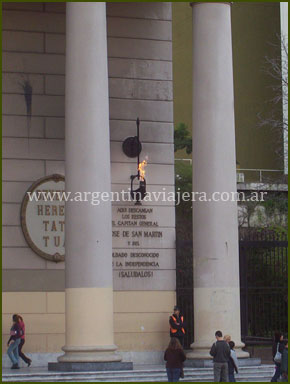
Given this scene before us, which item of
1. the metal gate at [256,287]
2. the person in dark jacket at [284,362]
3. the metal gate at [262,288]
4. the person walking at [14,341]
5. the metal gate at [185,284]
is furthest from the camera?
the metal gate at [262,288]

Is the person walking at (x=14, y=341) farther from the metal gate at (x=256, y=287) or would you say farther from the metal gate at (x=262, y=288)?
the metal gate at (x=262, y=288)

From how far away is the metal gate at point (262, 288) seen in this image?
Result: 31.6 meters

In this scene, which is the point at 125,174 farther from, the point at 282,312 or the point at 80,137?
the point at 282,312

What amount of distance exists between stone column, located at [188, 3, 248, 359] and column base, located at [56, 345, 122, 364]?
3.19m

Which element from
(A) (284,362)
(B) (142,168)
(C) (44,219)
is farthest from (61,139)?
(A) (284,362)

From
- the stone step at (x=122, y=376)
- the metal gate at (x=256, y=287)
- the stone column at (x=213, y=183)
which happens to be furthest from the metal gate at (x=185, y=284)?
the stone step at (x=122, y=376)

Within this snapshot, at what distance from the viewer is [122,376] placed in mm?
24422

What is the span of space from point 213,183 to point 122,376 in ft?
20.1

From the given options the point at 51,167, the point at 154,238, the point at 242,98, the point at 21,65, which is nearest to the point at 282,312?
the point at 154,238

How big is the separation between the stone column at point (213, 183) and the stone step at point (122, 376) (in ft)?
5.58

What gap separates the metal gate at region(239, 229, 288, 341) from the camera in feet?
104

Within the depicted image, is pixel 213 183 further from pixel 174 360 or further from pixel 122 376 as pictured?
pixel 174 360

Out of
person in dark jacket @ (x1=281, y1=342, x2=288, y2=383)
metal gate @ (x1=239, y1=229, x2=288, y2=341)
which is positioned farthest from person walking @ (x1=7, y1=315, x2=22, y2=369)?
metal gate @ (x1=239, y1=229, x2=288, y2=341)

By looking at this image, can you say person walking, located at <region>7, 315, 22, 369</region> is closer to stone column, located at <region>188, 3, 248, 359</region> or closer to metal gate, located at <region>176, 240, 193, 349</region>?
stone column, located at <region>188, 3, 248, 359</region>
